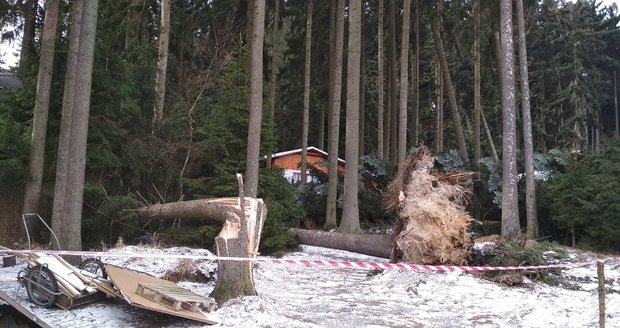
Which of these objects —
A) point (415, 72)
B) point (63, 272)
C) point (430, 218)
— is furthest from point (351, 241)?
point (415, 72)

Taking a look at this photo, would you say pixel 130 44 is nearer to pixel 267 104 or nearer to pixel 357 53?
pixel 267 104

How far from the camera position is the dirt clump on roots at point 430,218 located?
997cm

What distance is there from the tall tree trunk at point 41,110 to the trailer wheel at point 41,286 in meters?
5.59

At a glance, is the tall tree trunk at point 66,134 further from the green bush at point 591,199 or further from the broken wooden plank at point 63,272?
the green bush at point 591,199

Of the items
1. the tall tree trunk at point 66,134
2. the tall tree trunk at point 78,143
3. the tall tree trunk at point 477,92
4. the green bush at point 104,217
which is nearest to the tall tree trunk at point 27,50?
the tall tree trunk at point 66,134

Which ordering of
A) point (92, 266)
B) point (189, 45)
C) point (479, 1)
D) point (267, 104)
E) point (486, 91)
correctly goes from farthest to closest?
point (486, 91)
point (189, 45)
point (479, 1)
point (267, 104)
point (92, 266)

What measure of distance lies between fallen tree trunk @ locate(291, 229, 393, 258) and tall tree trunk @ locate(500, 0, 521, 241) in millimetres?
3287

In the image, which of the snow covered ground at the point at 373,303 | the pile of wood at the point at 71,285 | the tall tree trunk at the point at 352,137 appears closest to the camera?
the snow covered ground at the point at 373,303

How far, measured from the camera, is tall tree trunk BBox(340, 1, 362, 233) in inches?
578

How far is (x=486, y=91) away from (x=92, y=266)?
24.9 metres

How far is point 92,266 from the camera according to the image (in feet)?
27.1

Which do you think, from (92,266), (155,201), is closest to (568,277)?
(92,266)

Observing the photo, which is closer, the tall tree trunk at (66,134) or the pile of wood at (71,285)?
the pile of wood at (71,285)

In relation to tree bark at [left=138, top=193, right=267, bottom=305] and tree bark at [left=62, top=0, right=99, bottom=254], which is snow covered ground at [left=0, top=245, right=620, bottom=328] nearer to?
tree bark at [left=138, top=193, right=267, bottom=305]
